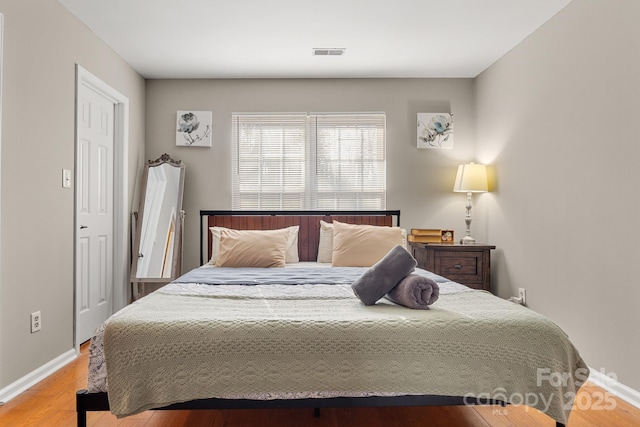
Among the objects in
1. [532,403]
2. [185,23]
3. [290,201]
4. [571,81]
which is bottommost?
[532,403]

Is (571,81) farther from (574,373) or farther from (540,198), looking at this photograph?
(574,373)

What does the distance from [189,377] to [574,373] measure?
1.50 m

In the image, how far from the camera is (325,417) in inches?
90.0

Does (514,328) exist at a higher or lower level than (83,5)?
lower

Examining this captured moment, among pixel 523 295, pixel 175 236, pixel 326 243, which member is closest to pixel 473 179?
pixel 523 295

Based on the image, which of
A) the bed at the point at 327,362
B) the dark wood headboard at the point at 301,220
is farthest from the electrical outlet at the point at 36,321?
the dark wood headboard at the point at 301,220

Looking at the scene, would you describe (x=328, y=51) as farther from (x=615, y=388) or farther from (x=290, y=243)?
(x=615, y=388)

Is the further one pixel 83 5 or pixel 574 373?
pixel 83 5

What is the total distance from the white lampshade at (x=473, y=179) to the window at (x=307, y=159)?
0.79 m

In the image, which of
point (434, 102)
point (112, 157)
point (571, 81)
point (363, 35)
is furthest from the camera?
point (434, 102)

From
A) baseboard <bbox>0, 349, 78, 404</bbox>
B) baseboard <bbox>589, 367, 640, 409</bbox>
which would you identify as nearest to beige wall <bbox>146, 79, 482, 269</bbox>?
baseboard <bbox>0, 349, 78, 404</bbox>

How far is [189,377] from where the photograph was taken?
5.88ft

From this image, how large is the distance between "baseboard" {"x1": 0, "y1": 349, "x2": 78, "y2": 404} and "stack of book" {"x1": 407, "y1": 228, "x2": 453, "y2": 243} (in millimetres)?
2906

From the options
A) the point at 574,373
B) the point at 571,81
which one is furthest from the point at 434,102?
the point at 574,373
